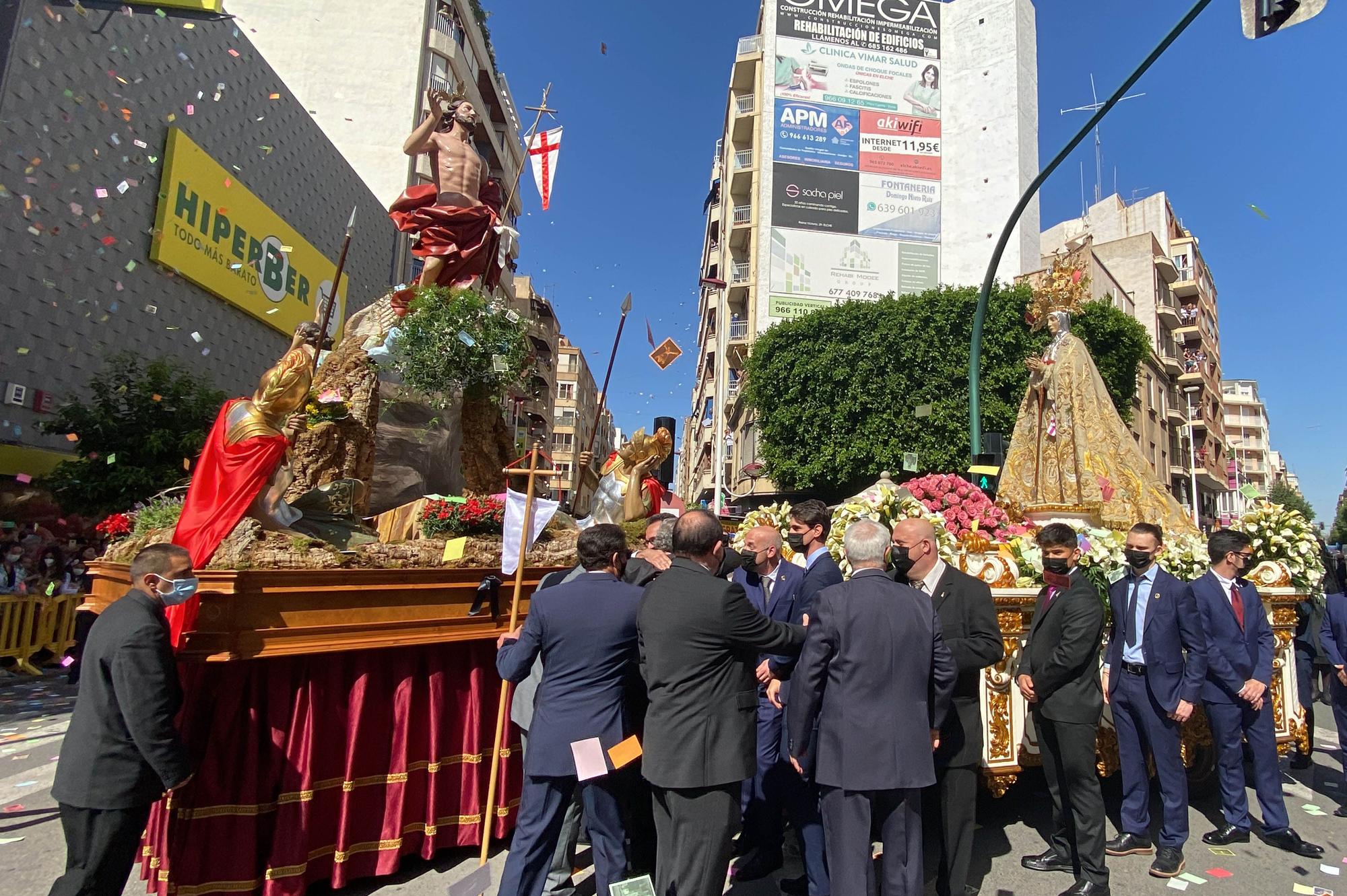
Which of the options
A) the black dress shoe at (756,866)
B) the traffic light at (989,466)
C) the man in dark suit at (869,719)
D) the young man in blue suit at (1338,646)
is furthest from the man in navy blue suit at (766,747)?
the traffic light at (989,466)

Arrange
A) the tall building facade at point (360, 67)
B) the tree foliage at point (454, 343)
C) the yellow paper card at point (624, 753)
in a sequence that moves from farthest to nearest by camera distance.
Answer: the tall building facade at point (360, 67)
the tree foliage at point (454, 343)
the yellow paper card at point (624, 753)

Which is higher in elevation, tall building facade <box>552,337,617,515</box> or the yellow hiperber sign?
tall building facade <box>552,337,617,515</box>

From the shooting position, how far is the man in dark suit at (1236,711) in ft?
15.0

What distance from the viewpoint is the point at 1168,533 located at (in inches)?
249

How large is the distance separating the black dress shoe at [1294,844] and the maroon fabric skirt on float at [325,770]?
471 cm

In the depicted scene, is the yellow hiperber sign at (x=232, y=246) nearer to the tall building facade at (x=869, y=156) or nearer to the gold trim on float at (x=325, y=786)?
the gold trim on float at (x=325, y=786)

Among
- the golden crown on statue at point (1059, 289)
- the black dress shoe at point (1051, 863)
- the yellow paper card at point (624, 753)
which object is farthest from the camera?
the golden crown on statue at point (1059, 289)

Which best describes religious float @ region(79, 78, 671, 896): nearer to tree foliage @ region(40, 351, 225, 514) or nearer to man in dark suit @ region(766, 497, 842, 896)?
man in dark suit @ region(766, 497, 842, 896)

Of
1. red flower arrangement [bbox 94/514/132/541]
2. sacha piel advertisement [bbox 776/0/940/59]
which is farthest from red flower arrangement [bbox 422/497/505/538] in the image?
sacha piel advertisement [bbox 776/0/940/59]

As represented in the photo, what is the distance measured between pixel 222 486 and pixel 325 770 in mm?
1662

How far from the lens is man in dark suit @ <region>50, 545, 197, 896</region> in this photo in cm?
283

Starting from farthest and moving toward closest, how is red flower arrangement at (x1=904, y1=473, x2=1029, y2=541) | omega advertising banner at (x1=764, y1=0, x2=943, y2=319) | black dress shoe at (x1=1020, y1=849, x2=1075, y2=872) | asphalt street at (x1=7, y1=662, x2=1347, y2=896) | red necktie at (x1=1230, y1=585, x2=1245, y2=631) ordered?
omega advertising banner at (x1=764, y1=0, x2=943, y2=319), red flower arrangement at (x1=904, y1=473, x2=1029, y2=541), red necktie at (x1=1230, y1=585, x2=1245, y2=631), black dress shoe at (x1=1020, y1=849, x2=1075, y2=872), asphalt street at (x1=7, y1=662, x2=1347, y2=896)

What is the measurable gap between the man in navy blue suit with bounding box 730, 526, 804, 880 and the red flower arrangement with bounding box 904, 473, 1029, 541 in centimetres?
179

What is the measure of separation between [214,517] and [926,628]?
12.1 feet
